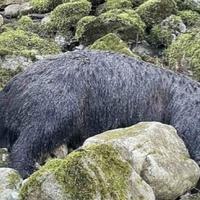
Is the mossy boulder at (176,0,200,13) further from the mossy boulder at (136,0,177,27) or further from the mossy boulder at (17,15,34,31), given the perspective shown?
the mossy boulder at (17,15,34,31)

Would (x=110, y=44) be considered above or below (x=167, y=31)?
above

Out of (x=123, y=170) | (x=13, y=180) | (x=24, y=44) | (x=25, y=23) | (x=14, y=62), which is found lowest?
(x=25, y=23)

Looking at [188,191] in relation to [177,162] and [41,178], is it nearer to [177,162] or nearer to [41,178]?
[177,162]

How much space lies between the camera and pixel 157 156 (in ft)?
16.8

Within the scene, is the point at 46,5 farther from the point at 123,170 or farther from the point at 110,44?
the point at 123,170

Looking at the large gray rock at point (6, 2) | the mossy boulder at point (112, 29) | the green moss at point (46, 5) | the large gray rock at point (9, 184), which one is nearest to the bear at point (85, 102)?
the large gray rock at point (9, 184)

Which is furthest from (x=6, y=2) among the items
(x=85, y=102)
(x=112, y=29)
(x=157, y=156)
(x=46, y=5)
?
(x=157, y=156)

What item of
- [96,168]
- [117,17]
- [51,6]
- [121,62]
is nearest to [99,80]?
[121,62]

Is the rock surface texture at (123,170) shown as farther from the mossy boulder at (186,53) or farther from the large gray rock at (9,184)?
the mossy boulder at (186,53)

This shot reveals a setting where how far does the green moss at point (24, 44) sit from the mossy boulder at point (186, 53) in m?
1.43

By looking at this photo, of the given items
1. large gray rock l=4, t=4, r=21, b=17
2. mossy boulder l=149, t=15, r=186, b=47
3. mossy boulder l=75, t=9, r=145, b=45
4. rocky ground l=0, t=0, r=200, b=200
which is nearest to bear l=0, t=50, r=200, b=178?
rocky ground l=0, t=0, r=200, b=200

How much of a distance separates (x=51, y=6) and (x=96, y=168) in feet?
19.0

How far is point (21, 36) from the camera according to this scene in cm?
867

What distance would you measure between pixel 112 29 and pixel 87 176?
175 inches
